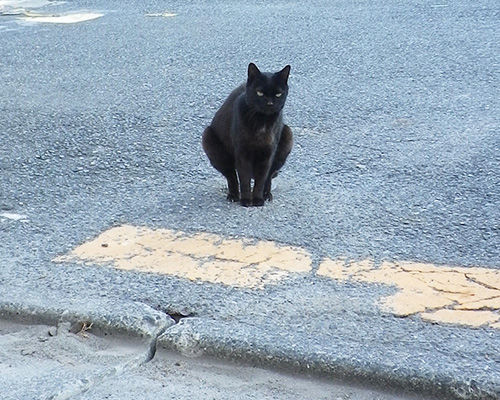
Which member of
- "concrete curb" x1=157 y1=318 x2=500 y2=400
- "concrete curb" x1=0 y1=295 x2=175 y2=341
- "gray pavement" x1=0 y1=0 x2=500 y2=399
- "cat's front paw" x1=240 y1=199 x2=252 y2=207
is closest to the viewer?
"concrete curb" x1=157 y1=318 x2=500 y2=400

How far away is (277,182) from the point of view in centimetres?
510

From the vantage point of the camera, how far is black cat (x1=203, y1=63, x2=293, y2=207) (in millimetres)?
4746

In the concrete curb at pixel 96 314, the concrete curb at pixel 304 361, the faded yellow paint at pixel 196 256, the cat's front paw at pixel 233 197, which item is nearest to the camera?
the concrete curb at pixel 304 361

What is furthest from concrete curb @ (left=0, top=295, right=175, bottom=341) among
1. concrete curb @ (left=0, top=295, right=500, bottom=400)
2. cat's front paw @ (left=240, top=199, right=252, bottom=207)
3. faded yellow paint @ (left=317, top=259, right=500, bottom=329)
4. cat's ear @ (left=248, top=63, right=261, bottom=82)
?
cat's ear @ (left=248, top=63, right=261, bottom=82)

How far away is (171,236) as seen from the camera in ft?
14.0

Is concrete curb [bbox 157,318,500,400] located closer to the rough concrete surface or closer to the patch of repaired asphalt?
the rough concrete surface

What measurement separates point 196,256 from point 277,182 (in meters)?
1.22

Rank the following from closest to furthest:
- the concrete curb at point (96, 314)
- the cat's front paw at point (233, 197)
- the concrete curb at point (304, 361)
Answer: the concrete curb at point (304, 361) < the concrete curb at point (96, 314) < the cat's front paw at point (233, 197)

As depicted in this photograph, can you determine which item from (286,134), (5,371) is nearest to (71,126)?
(286,134)

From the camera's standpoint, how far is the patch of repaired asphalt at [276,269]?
3.49 metres

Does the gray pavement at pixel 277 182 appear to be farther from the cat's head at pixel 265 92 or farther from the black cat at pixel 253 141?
the cat's head at pixel 265 92

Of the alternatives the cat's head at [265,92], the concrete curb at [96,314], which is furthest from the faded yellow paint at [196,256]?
the cat's head at [265,92]

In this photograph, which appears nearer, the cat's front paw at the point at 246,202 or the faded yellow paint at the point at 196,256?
the faded yellow paint at the point at 196,256

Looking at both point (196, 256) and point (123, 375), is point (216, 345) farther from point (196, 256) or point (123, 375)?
point (196, 256)
